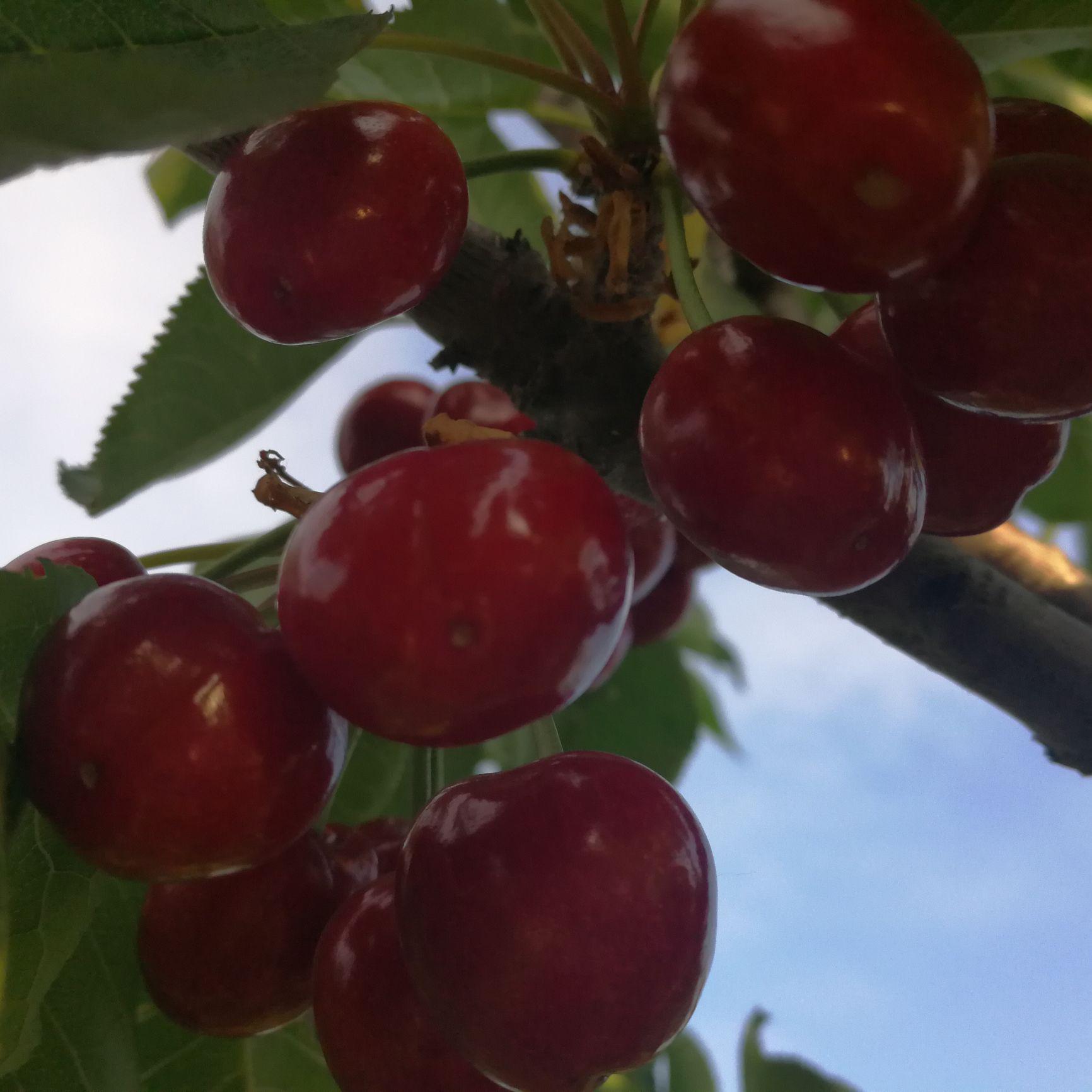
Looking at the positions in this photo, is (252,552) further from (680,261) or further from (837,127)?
(837,127)

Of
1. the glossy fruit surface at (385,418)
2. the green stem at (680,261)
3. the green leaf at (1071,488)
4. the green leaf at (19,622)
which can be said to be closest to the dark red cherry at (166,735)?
the green leaf at (19,622)

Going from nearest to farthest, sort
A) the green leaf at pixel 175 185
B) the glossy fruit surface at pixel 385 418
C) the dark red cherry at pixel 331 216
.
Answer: the dark red cherry at pixel 331 216 < the glossy fruit surface at pixel 385 418 < the green leaf at pixel 175 185

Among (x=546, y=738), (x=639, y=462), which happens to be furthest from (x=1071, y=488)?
(x=546, y=738)

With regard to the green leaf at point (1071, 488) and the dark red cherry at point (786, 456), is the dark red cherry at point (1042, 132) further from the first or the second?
the green leaf at point (1071, 488)

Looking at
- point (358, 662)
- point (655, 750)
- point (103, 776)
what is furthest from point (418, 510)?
point (655, 750)

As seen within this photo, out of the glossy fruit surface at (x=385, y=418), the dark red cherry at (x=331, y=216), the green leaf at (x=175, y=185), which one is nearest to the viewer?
the dark red cherry at (x=331, y=216)

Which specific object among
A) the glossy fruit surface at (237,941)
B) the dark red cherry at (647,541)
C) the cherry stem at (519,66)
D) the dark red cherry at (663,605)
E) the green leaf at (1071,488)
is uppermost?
the cherry stem at (519,66)

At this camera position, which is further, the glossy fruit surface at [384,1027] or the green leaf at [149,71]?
the glossy fruit surface at [384,1027]

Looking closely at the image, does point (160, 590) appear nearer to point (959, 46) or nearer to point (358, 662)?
point (358, 662)

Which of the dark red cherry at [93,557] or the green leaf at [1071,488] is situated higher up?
the dark red cherry at [93,557]
